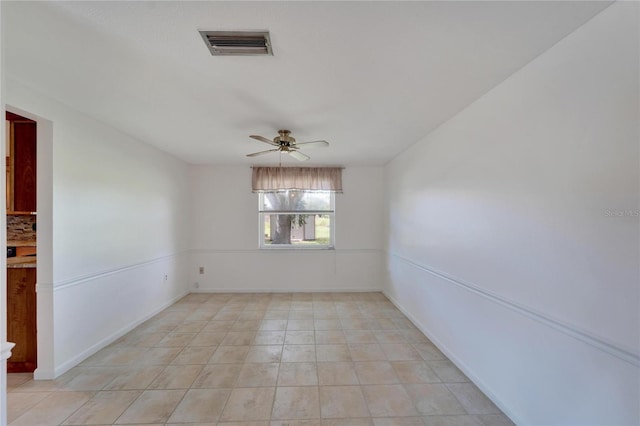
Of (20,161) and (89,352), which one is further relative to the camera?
(89,352)

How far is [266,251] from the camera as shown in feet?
15.5

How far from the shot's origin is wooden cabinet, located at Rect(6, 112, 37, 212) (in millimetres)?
2385

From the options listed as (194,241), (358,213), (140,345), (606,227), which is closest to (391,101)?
(606,227)

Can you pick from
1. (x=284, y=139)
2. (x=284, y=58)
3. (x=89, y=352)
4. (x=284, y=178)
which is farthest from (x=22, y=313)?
(x=284, y=178)

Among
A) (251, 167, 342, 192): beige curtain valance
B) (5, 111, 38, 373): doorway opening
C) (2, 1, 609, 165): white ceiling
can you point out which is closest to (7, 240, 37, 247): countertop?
(5, 111, 38, 373): doorway opening

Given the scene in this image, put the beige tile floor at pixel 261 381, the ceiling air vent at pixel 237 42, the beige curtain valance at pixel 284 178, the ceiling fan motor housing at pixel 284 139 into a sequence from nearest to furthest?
the ceiling air vent at pixel 237 42, the beige tile floor at pixel 261 381, the ceiling fan motor housing at pixel 284 139, the beige curtain valance at pixel 284 178

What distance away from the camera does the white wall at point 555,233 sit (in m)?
1.16

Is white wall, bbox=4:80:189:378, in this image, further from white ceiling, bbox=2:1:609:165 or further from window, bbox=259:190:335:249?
window, bbox=259:190:335:249

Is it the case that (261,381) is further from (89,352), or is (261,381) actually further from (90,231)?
(90,231)

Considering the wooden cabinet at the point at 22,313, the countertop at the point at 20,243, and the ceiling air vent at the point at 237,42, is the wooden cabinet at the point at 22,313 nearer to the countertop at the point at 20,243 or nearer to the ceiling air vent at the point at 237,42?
the countertop at the point at 20,243

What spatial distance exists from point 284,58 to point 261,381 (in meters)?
2.40

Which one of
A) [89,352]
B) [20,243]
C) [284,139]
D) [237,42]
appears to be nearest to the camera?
[237,42]

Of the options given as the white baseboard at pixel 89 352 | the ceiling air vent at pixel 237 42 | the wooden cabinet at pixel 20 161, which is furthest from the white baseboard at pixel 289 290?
the ceiling air vent at pixel 237 42

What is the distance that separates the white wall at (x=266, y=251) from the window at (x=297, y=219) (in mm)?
169
